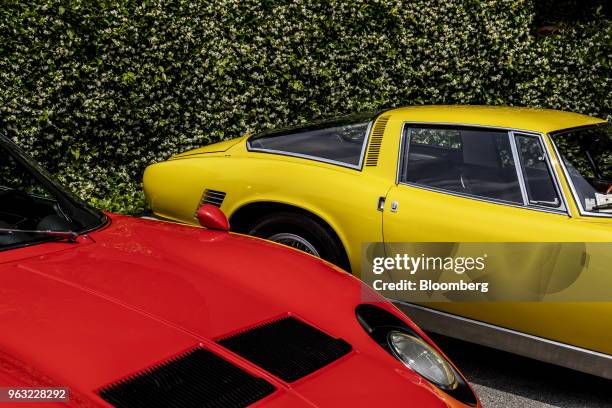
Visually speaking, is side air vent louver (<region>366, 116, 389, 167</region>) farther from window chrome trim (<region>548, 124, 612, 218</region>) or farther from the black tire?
window chrome trim (<region>548, 124, 612, 218</region>)

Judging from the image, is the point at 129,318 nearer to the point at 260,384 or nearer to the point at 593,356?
the point at 260,384

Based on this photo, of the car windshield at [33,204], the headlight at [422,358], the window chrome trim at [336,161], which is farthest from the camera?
the window chrome trim at [336,161]

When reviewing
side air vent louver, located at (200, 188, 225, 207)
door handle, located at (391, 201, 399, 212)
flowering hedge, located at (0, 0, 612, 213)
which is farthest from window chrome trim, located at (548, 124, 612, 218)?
flowering hedge, located at (0, 0, 612, 213)

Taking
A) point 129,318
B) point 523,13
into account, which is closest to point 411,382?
point 129,318

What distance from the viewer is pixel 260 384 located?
5.45ft

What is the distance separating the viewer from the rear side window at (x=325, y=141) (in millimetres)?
4016

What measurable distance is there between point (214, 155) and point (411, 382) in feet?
9.08

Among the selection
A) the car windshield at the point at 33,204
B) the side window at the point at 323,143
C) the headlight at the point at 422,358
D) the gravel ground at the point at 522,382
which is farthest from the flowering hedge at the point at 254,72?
the headlight at the point at 422,358

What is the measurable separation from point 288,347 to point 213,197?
7.86 feet

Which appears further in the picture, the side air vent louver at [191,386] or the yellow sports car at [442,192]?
the yellow sports car at [442,192]

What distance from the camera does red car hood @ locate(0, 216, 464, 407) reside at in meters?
1.59

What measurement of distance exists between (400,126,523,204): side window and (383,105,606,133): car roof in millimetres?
65

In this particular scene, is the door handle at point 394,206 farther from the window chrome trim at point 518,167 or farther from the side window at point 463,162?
the window chrome trim at point 518,167

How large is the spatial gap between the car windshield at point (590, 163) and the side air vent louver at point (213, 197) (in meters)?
2.03
